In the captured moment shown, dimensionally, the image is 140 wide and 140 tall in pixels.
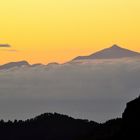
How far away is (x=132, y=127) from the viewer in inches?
6929

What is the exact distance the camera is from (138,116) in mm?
176250

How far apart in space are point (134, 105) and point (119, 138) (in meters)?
7.71

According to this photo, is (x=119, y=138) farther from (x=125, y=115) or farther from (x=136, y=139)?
(x=136, y=139)

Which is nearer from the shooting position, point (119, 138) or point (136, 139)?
point (136, 139)

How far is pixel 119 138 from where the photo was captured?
182875 millimetres

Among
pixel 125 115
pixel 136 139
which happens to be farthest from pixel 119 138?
pixel 136 139

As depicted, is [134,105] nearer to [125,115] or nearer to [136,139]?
[125,115]

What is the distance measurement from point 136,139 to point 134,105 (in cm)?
1428

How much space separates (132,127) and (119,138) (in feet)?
24.8

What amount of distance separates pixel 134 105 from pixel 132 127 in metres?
5.07

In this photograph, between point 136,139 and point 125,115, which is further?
point 125,115

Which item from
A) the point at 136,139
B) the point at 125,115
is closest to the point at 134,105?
the point at 125,115

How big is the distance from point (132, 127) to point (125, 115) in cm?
523

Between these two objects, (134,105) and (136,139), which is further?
(134,105)
